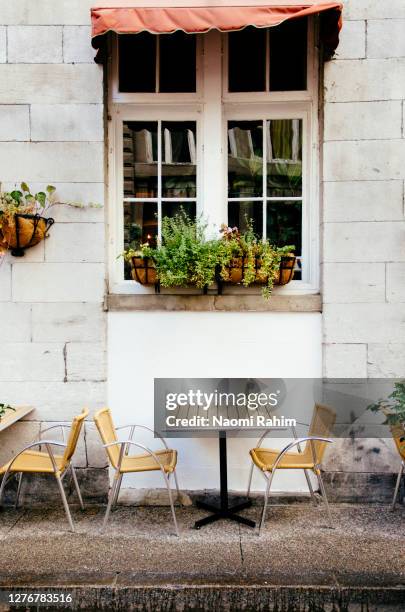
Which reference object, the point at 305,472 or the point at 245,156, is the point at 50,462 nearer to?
the point at 305,472

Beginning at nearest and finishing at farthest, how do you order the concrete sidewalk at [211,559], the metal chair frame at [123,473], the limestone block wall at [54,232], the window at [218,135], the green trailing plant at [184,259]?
the concrete sidewalk at [211,559] → the metal chair frame at [123,473] → the green trailing plant at [184,259] → the limestone block wall at [54,232] → the window at [218,135]

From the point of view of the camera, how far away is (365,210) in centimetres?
495

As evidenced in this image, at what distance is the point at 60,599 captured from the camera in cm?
355

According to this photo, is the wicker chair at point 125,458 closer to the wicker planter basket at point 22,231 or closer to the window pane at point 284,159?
the wicker planter basket at point 22,231

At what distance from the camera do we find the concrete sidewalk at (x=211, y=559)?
3.55 meters

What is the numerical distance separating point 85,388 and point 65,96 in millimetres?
2488

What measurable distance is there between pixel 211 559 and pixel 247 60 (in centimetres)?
419

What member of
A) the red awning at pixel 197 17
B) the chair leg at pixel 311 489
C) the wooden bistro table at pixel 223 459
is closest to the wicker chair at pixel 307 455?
the chair leg at pixel 311 489

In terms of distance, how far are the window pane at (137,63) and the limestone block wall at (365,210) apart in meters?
1.58

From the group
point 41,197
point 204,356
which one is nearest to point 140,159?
point 41,197

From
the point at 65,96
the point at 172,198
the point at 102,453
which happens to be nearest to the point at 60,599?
the point at 102,453

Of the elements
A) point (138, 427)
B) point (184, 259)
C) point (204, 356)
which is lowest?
point (138, 427)

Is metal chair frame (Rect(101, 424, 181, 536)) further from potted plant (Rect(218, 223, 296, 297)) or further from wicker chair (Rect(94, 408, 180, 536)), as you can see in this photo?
potted plant (Rect(218, 223, 296, 297))

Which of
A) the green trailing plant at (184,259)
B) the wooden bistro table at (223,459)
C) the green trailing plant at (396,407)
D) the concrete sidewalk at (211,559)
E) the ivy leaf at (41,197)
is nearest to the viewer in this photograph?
the concrete sidewalk at (211,559)
